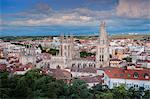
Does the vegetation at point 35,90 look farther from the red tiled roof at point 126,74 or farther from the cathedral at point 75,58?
the cathedral at point 75,58

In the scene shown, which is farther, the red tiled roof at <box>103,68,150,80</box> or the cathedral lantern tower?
the cathedral lantern tower

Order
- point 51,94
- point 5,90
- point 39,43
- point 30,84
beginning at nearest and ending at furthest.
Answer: point 5,90
point 51,94
point 30,84
point 39,43

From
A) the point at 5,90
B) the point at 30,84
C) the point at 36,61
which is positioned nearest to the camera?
the point at 5,90

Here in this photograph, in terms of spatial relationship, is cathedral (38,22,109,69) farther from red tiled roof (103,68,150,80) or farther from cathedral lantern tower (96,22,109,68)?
red tiled roof (103,68,150,80)

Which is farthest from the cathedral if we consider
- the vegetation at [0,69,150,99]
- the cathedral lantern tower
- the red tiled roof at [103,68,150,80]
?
the vegetation at [0,69,150,99]

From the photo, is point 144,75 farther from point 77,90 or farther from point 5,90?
point 5,90

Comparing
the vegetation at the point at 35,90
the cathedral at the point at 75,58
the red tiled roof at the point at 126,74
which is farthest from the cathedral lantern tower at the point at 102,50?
the vegetation at the point at 35,90

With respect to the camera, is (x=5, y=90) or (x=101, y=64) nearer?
(x=5, y=90)

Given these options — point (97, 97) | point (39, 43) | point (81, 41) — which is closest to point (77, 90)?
point (97, 97)
